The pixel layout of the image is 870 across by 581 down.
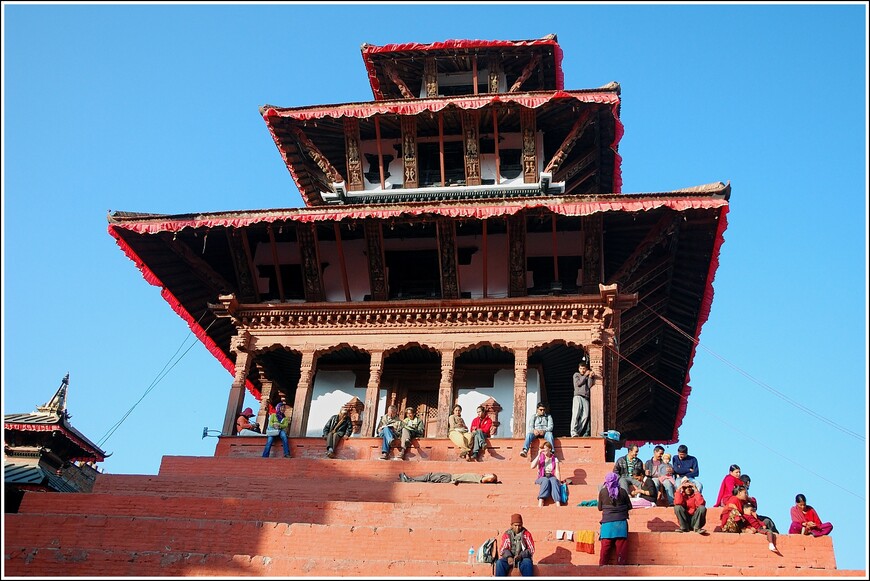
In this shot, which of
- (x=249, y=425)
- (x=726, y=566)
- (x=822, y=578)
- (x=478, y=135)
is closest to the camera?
(x=822, y=578)

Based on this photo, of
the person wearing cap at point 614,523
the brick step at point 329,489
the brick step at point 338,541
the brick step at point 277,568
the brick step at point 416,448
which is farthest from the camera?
the brick step at point 416,448

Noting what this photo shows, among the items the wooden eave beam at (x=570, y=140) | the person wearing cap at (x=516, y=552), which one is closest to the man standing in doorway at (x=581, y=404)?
the wooden eave beam at (x=570, y=140)

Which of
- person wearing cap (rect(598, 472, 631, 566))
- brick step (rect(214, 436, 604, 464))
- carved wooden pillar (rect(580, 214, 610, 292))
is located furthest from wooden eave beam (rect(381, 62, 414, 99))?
person wearing cap (rect(598, 472, 631, 566))

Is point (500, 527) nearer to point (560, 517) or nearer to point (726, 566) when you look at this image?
point (560, 517)

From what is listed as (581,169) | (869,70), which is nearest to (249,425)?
(581,169)

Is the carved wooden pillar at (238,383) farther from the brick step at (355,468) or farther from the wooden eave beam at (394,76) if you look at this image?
the wooden eave beam at (394,76)

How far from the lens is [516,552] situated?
30.4 ft

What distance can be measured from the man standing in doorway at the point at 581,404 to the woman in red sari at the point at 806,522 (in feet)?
15.3

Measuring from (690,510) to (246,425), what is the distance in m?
8.49

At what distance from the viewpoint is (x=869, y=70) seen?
932 centimetres

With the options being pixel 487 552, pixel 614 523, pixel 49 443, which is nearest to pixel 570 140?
pixel 614 523

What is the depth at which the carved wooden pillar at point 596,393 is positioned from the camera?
50.9 feet

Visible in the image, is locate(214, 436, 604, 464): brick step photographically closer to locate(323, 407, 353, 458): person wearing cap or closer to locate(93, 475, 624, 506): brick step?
locate(323, 407, 353, 458): person wearing cap

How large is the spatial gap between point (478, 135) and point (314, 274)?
4.88m
